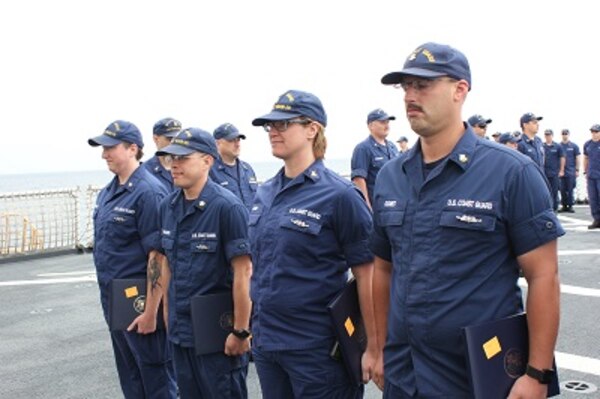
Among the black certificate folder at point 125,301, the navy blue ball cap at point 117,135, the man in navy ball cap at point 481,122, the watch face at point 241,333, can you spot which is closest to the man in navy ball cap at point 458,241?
the watch face at point 241,333

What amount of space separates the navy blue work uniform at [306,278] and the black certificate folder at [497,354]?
0.84 metres

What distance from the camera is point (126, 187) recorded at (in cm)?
399

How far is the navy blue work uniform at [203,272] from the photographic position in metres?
3.34

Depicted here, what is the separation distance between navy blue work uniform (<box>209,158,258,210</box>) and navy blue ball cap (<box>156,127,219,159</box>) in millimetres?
2858

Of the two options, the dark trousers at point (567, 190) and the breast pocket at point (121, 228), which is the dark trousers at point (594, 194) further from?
the breast pocket at point (121, 228)

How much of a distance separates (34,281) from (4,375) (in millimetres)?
4574

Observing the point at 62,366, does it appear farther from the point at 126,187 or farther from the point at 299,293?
the point at 299,293

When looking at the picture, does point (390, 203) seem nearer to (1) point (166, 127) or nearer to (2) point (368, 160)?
(1) point (166, 127)

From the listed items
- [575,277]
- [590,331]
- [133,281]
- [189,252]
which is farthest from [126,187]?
[575,277]

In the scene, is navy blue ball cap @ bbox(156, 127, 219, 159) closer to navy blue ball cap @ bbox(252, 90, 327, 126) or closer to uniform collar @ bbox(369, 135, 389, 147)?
navy blue ball cap @ bbox(252, 90, 327, 126)

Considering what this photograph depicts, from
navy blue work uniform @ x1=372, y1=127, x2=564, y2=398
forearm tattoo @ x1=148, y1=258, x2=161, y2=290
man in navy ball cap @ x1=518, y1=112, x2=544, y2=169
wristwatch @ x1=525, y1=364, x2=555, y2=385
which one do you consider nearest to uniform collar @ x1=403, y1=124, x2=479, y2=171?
navy blue work uniform @ x1=372, y1=127, x2=564, y2=398

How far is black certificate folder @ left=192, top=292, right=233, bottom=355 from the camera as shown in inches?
128

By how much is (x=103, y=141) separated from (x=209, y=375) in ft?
5.47

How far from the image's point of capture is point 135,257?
12.8ft
